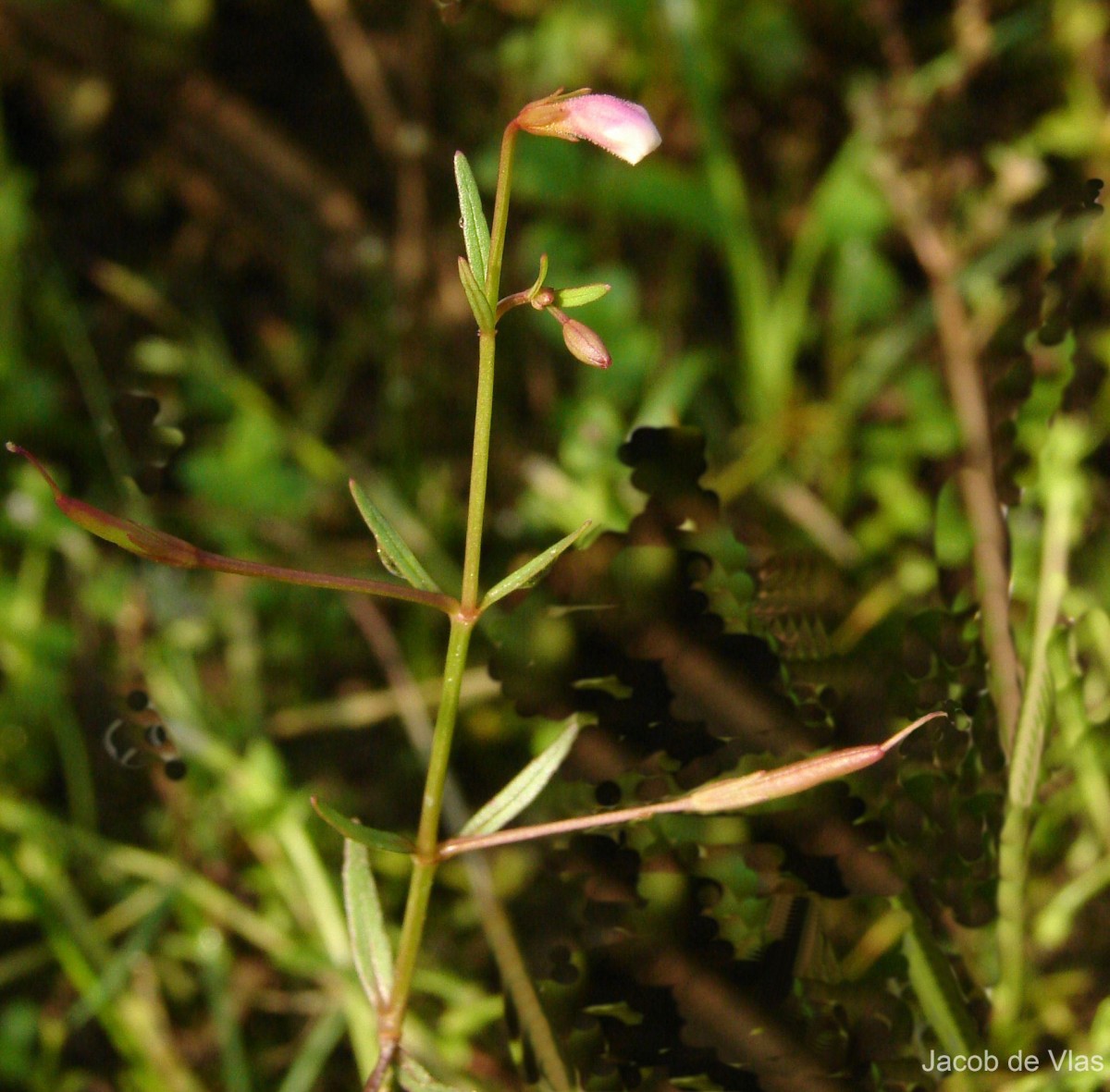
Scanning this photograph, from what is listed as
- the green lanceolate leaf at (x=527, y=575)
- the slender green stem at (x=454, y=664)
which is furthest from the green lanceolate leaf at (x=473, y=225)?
the green lanceolate leaf at (x=527, y=575)

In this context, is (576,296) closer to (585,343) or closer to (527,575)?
(585,343)

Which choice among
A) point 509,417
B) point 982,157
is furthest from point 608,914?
point 982,157

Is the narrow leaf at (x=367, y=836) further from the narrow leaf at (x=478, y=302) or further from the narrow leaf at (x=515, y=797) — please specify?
the narrow leaf at (x=478, y=302)

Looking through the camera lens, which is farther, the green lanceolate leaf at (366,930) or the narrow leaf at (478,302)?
the green lanceolate leaf at (366,930)

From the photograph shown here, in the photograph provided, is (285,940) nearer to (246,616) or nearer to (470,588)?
(246,616)

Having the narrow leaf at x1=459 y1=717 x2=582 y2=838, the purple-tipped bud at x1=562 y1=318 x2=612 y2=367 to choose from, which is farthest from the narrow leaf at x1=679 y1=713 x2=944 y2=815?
the purple-tipped bud at x1=562 y1=318 x2=612 y2=367
